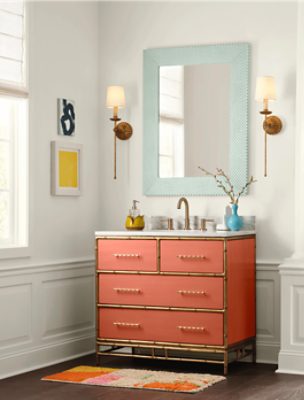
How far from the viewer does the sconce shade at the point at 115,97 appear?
579 cm

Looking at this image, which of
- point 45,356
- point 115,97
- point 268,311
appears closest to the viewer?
point 45,356

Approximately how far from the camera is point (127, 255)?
211 inches

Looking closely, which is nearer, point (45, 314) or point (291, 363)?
point (291, 363)

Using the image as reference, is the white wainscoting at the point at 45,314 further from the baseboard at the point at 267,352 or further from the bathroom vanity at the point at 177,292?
the baseboard at the point at 267,352

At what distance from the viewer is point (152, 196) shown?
5.93m

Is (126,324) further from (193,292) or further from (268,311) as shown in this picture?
(268,311)

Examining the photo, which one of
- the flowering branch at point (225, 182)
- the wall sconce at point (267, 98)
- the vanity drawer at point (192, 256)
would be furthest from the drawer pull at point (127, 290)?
the wall sconce at point (267, 98)

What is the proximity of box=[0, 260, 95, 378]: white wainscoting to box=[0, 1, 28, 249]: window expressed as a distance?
0.29 m

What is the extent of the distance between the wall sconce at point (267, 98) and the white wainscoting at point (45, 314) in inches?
A: 62.0

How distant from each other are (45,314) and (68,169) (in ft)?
3.27

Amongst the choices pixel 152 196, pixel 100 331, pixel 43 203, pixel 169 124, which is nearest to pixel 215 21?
pixel 169 124

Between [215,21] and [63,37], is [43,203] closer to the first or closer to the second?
[63,37]

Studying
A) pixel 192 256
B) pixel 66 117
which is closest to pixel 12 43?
pixel 66 117

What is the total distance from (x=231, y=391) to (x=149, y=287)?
92 cm
